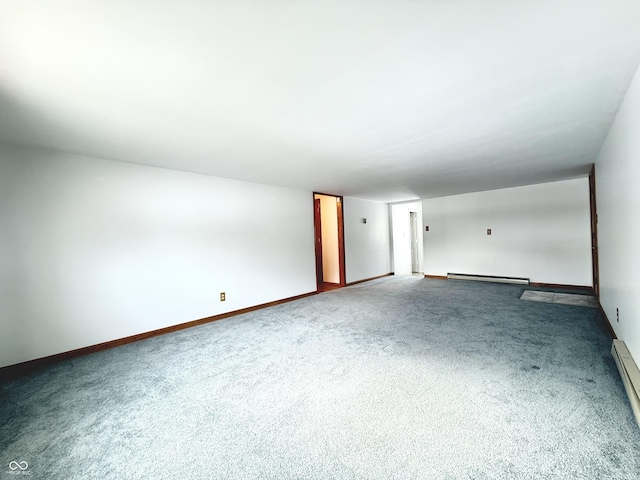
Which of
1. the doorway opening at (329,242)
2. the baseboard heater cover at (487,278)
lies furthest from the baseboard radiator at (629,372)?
the doorway opening at (329,242)

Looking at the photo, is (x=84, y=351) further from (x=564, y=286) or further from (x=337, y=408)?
(x=564, y=286)

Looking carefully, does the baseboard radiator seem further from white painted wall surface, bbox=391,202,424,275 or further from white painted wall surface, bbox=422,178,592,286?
white painted wall surface, bbox=391,202,424,275

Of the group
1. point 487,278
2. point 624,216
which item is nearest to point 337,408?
point 624,216

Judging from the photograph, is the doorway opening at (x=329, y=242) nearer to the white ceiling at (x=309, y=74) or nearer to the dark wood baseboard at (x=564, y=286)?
the white ceiling at (x=309, y=74)

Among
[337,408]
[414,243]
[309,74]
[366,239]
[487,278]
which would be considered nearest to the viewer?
[309,74]

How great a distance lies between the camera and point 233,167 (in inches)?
146

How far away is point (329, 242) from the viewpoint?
6.88m

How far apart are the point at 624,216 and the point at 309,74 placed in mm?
2834

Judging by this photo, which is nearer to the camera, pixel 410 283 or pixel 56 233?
pixel 56 233

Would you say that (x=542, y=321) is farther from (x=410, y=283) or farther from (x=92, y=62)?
(x=92, y=62)

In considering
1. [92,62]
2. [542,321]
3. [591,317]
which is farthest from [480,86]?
[591,317]

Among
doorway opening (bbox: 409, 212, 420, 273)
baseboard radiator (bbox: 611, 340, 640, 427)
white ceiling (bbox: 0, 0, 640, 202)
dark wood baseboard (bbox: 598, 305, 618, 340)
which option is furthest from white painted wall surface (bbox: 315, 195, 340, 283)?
baseboard radiator (bbox: 611, 340, 640, 427)

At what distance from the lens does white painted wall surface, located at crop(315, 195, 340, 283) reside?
6.69 metres

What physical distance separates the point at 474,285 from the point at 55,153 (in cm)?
Answer: 718
